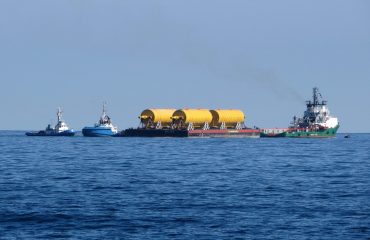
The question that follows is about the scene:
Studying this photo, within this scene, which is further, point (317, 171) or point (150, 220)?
point (317, 171)

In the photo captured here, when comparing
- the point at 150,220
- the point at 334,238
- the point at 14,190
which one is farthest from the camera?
the point at 14,190

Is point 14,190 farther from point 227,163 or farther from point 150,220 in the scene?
point 227,163

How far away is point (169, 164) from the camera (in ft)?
318

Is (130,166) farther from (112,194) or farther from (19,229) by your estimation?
(19,229)

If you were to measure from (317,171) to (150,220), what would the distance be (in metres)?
42.4

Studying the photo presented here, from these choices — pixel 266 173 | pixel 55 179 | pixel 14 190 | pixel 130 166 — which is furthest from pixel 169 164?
pixel 14 190

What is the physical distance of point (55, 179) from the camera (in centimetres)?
7112

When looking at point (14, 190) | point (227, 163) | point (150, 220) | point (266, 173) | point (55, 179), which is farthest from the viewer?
point (227, 163)

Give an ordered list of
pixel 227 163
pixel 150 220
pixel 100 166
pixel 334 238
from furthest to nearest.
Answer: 1. pixel 227 163
2. pixel 100 166
3. pixel 150 220
4. pixel 334 238

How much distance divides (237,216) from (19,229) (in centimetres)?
1212

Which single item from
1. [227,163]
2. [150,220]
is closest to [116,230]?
[150,220]

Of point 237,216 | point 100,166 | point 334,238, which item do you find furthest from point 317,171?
point 334,238

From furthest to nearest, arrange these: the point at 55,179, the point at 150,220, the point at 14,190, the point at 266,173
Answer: the point at 266,173 → the point at 55,179 → the point at 14,190 → the point at 150,220

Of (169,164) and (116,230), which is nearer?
(116,230)
